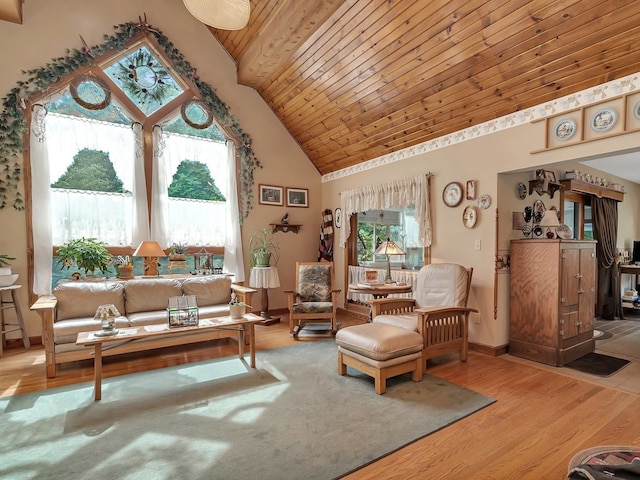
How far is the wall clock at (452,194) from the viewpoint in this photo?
4102mm

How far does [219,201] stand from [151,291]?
1.90 metres

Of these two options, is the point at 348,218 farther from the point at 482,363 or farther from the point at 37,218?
the point at 37,218

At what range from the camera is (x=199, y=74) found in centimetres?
526

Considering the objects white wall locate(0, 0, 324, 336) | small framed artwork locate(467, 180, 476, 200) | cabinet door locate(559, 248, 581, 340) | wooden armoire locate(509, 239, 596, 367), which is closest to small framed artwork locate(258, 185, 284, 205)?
white wall locate(0, 0, 324, 336)

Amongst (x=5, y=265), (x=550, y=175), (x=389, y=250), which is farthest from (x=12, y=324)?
(x=550, y=175)

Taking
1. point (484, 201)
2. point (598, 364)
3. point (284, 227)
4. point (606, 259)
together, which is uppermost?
point (484, 201)

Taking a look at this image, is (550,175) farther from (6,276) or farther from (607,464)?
(6,276)

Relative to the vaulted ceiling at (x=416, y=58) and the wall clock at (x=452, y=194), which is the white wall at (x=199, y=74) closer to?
the vaulted ceiling at (x=416, y=58)

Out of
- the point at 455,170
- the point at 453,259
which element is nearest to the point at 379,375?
the point at 453,259

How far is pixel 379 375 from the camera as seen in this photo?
278 centimetres

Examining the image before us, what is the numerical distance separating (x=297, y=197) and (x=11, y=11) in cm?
434

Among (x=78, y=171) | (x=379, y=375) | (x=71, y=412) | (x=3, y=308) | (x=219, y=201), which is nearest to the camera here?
(x=71, y=412)

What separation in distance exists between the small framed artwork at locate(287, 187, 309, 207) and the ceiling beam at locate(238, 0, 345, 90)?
185cm

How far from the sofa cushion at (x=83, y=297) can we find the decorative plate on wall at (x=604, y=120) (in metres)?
5.10
